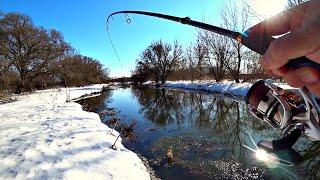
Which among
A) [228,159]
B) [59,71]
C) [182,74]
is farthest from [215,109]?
[182,74]

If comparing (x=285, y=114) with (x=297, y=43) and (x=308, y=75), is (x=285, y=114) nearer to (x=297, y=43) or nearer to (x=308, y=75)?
(x=308, y=75)

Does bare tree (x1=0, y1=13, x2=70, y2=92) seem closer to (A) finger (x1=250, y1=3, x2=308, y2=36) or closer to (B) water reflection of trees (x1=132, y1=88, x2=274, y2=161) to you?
(B) water reflection of trees (x1=132, y1=88, x2=274, y2=161)

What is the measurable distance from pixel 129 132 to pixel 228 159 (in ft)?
15.8

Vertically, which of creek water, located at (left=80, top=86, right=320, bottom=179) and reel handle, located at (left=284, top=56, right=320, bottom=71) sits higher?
reel handle, located at (left=284, top=56, right=320, bottom=71)

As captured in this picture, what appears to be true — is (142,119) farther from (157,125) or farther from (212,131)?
(212,131)

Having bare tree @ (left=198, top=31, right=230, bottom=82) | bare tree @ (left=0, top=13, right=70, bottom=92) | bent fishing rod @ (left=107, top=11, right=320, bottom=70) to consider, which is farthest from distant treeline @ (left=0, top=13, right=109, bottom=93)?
bent fishing rod @ (left=107, top=11, right=320, bottom=70)

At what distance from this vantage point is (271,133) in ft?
30.3

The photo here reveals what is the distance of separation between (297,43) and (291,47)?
0.07ft

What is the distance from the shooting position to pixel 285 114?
1279mm

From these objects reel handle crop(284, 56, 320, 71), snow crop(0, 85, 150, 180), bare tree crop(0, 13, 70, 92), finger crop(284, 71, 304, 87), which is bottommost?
snow crop(0, 85, 150, 180)

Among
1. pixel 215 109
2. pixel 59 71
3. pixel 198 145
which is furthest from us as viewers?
pixel 59 71

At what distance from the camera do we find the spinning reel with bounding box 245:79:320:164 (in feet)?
3.93

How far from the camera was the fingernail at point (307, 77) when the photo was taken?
2.42 feet

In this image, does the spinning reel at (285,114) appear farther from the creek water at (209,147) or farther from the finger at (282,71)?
the creek water at (209,147)
